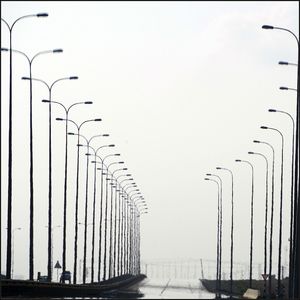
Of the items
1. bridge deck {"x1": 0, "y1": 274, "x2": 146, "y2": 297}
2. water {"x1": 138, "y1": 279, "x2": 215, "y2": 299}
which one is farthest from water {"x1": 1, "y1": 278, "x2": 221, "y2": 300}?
bridge deck {"x1": 0, "y1": 274, "x2": 146, "y2": 297}

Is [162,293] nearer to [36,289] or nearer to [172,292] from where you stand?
[172,292]

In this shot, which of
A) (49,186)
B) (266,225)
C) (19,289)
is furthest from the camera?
(266,225)

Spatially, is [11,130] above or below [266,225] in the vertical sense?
above

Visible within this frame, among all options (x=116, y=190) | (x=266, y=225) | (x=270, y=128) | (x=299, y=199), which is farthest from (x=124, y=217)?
(x=299, y=199)

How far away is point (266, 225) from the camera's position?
95438 millimetres

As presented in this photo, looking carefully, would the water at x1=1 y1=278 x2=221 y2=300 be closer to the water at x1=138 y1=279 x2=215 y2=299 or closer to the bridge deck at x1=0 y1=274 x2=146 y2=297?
the water at x1=138 y1=279 x2=215 y2=299

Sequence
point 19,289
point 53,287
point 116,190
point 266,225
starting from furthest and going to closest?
1. point 116,190
2. point 266,225
3. point 53,287
4. point 19,289

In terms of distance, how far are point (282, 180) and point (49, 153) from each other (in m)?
16.4

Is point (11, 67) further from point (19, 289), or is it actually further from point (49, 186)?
point (49, 186)

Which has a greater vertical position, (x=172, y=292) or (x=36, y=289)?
(x=36, y=289)

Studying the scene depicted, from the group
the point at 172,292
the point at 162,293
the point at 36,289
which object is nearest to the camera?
the point at 36,289

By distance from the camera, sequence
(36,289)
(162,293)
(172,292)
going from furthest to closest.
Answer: (172,292)
(162,293)
(36,289)

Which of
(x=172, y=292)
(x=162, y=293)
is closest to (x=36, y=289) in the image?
(x=162, y=293)

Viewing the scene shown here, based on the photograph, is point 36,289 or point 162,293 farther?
point 162,293
